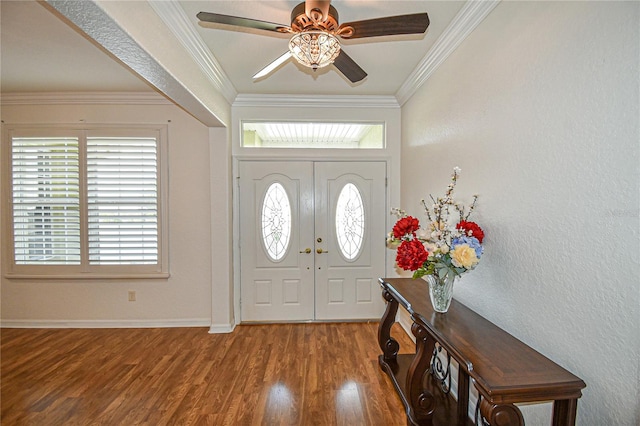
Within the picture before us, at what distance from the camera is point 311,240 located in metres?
3.69

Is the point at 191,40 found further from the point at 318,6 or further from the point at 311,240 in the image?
the point at 311,240

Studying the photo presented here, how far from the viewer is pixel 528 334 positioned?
4.76 feet

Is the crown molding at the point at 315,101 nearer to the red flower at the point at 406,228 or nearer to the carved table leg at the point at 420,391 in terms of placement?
the red flower at the point at 406,228

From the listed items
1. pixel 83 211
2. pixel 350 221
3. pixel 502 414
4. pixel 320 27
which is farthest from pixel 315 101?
pixel 502 414

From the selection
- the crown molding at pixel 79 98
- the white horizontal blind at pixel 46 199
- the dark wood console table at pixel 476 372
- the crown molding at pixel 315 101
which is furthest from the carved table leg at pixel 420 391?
the white horizontal blind at pixel 46 199

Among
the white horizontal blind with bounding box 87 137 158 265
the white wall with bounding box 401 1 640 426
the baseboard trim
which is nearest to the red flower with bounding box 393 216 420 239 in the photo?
the white wall with bounding box 401 1 640 426

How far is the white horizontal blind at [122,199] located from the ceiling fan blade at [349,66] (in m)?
2.59

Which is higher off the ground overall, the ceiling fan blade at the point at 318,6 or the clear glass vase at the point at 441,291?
the ceiling fan blade at the point at 318,6

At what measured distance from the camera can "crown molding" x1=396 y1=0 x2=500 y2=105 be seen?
1.84 m

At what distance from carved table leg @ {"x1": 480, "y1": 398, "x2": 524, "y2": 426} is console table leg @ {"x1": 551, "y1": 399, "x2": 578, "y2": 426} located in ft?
0.51

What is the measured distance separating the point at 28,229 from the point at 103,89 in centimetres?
192

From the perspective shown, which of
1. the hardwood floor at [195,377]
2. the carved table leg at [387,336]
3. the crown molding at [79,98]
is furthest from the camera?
the crown molding at [79,98]

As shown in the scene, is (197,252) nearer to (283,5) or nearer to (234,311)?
(234,311)

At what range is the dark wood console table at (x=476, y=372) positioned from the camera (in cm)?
107
